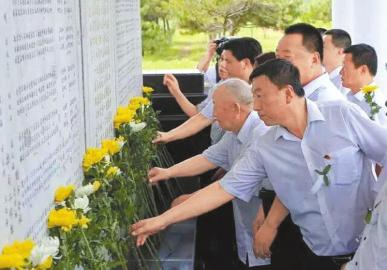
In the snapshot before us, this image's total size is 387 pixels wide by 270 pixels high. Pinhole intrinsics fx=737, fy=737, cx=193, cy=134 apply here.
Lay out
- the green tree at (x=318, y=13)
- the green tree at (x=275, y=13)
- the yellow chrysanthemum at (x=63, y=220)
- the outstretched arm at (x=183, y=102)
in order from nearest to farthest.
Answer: the yellow chrysanthemum at (x=63, y=220) < the outstretched arm at (x=183, y=102) < the green tree at (x=275, y=13) < the green tree at (x=318, y=13)

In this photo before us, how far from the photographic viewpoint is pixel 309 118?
2.60 m

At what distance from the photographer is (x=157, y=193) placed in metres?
3.62

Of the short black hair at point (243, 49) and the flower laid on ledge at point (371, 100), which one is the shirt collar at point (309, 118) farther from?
the flower laid on ledge at point (371, 100)

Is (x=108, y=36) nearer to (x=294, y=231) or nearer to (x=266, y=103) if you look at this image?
(x=266, y=103)

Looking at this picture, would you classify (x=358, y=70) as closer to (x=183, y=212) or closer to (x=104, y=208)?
(x=183, y=212)

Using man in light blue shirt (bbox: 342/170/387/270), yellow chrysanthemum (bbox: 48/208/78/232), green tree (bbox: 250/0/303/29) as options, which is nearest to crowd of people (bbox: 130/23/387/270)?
man in light blue shirt (bbox: 342/170/387/270)

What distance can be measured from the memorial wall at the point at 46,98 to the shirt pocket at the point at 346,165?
862 millimetres

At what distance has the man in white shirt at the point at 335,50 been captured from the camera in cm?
510

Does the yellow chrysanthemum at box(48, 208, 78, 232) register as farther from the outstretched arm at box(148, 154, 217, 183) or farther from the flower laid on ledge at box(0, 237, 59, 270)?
the outstretched arm at box(148, 154, 217, 183)

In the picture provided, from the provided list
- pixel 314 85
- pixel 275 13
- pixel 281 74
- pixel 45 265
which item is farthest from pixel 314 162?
pixel 275 13

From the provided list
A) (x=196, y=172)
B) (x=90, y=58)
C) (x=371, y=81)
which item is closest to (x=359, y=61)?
(x=371, y=81)

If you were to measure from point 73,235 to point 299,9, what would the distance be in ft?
18.0

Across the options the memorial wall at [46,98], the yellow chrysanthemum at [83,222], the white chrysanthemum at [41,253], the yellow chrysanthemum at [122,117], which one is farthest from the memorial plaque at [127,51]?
the white chrysanthemum at [41,253]

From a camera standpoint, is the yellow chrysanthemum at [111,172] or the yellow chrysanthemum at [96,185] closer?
the yellow chrysanthemum at [96,185]
